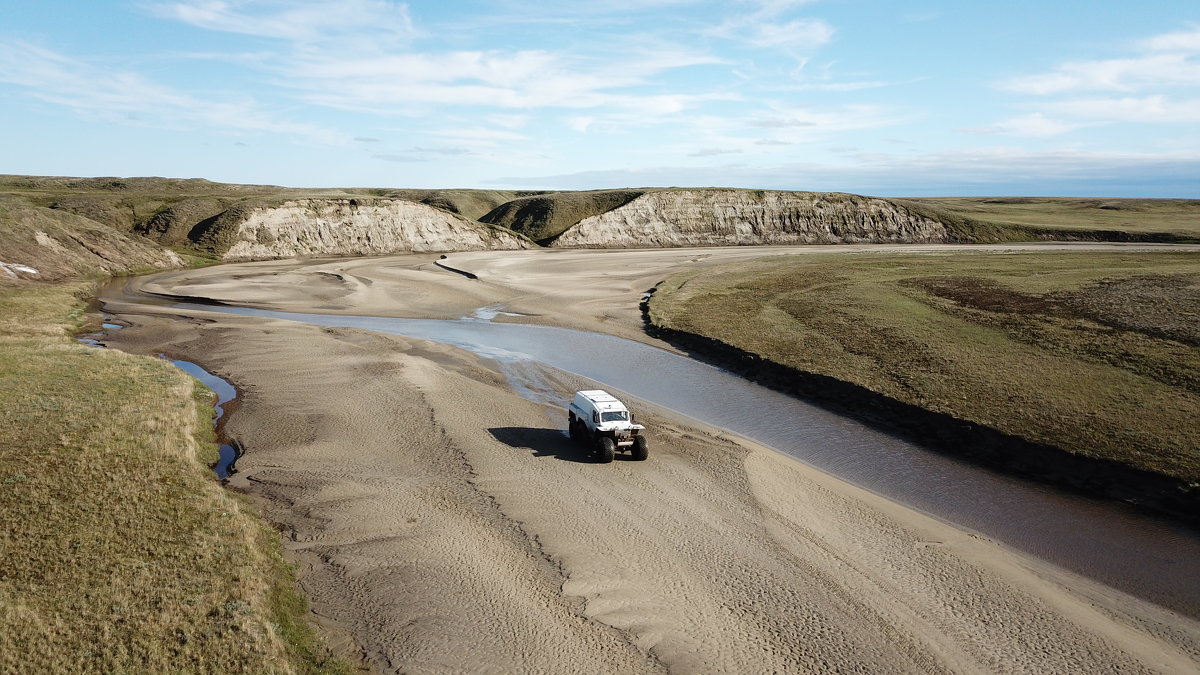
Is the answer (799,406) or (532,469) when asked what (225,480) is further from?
(799,406)

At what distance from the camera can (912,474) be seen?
2672 cm

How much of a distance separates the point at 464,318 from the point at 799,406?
108ft

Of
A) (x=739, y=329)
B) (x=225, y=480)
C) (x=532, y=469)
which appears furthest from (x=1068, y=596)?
(x=739, y=329)

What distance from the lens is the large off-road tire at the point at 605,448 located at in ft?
85.3

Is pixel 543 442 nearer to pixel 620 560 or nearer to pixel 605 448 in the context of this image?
pixel 605 448

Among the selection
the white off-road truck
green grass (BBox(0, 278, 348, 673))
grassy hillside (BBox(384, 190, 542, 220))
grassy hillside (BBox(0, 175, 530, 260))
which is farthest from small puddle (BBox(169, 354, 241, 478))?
grassy hillside (BBox(384, 190, 542, 220))

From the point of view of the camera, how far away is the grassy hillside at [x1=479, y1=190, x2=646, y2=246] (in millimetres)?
136625

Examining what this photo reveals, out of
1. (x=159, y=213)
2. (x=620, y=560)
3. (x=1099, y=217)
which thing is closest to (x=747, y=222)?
(x=1099, y=217)

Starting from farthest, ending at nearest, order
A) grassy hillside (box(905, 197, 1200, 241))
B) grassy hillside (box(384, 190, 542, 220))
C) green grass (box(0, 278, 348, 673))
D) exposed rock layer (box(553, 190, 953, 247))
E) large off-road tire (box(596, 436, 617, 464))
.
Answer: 1. grassy hillside (box(384, 190, 542, 220))
2. exposed rock layer (box(553, 190, 953, 247))
3. grassy hillside (box(905, 197, 1200, 241))
4. large off-road tire (box(596, 436, 617, 464))
5. green grass (box(0, 278, 348, 673))

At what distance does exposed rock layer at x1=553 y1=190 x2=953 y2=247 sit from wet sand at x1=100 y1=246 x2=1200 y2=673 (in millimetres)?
99708

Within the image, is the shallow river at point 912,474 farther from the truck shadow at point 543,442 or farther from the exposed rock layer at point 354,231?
the exposed rock layer at point 354,231

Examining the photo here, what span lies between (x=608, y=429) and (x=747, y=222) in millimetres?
116551

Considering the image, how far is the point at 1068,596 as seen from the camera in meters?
18.6

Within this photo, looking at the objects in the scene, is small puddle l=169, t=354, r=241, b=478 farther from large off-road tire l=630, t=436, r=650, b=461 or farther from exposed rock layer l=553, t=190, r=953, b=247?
exposed rock layer l=553, t=190, r=953, b=247
